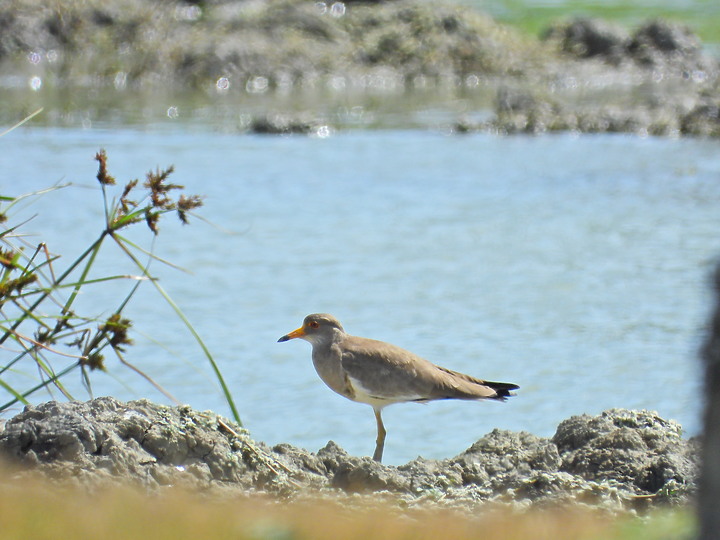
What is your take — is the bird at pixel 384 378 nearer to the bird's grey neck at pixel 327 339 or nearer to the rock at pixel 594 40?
the bird's grey neck at pixel 327 339

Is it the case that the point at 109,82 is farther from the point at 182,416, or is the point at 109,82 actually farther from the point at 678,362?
the point at 182,416

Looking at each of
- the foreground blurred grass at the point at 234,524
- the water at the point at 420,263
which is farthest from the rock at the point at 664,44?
the foreground blurred grass at the point at 234,524

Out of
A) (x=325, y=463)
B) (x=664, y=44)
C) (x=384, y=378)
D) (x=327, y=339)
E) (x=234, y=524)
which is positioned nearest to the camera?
(x=234, y=524)

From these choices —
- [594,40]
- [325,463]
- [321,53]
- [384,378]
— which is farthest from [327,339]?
[594,40]

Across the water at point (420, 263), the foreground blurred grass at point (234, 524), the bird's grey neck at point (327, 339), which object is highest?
the foreground blurred grass at point (234, 524)

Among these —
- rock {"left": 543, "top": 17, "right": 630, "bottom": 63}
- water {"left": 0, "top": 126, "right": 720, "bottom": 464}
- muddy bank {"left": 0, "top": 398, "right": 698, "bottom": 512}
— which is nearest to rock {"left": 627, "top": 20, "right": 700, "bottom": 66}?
rock {"left": 543, "top": 17, "right": 630, "bottom": 63}

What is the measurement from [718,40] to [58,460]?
36.1 metres

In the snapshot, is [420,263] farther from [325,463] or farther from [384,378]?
[325,463]

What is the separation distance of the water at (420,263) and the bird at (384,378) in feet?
2.41

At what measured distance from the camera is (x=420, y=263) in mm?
13469

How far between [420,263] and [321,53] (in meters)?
20.5

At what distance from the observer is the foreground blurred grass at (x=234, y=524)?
7.72 ft

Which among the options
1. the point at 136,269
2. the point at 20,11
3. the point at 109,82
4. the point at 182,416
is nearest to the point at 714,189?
the point at 136,269

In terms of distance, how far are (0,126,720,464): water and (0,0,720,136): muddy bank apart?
23.9ft
